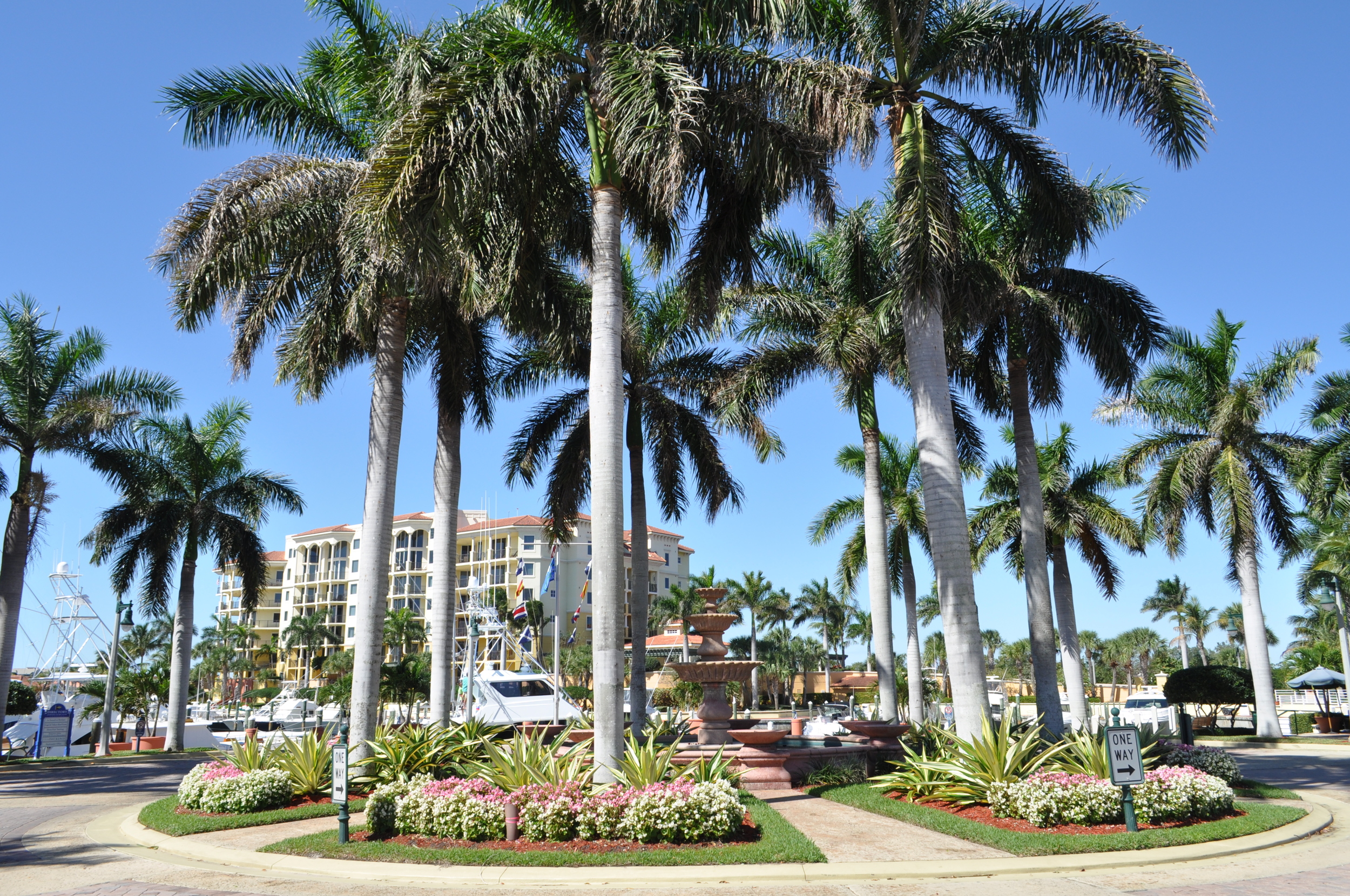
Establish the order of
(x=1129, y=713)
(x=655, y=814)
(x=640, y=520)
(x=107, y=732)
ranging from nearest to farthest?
1. (x=655, y=814)
2. (x=640, y=520)
3. (x=107, y=732)
4. (x=1129, y=713)

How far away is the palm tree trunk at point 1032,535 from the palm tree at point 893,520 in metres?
8.04

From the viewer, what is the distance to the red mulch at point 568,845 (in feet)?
32.1

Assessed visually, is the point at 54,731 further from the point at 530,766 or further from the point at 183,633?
the point at 530,766

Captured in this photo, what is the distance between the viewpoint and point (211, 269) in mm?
15039

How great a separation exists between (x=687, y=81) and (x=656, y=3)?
3.88 feet

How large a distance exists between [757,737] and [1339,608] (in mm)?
23223

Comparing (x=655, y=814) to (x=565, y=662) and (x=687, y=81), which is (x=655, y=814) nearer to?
(x=687, y=81)

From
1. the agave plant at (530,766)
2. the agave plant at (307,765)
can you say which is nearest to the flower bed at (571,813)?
the agave plant at (530,766)

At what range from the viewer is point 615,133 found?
12.7 metres

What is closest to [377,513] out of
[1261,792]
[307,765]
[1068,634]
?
[307,765]

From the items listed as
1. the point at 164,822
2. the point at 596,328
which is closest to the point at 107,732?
the point at 164,822

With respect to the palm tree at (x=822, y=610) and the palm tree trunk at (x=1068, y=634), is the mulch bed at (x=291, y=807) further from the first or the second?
the palm tree at (x=822, y=610)

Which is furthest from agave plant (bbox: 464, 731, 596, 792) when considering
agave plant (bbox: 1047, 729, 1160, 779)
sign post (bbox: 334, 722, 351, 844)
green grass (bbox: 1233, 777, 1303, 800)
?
green grass (bbox: 1233, 777, 1303, 800)

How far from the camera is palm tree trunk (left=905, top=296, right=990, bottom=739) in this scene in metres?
12.9
